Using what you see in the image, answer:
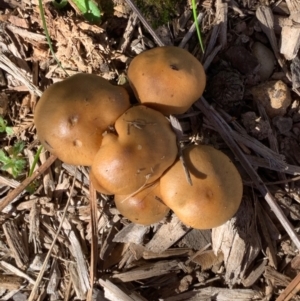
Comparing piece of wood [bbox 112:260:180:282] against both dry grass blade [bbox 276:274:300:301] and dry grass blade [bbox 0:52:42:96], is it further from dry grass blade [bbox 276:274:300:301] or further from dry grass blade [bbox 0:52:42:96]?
dry grass blade [bbox 0:52:42:96]

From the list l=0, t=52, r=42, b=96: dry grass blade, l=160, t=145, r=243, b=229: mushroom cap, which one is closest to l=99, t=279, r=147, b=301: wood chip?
l=160, t=145, r=243, b=229: mushroom cap

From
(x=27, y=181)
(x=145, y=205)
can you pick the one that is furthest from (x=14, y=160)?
(x=145, y=205)

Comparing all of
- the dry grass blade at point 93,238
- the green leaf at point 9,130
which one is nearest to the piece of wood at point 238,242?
the dry grass blade at point 93,238

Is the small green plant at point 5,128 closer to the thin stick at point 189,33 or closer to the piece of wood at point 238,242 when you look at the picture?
the thin stick at point 189,33

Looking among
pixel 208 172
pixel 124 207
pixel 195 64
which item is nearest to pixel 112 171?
pixel 124 207

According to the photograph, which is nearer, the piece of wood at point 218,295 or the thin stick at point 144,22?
the thin stick at point 144,22
